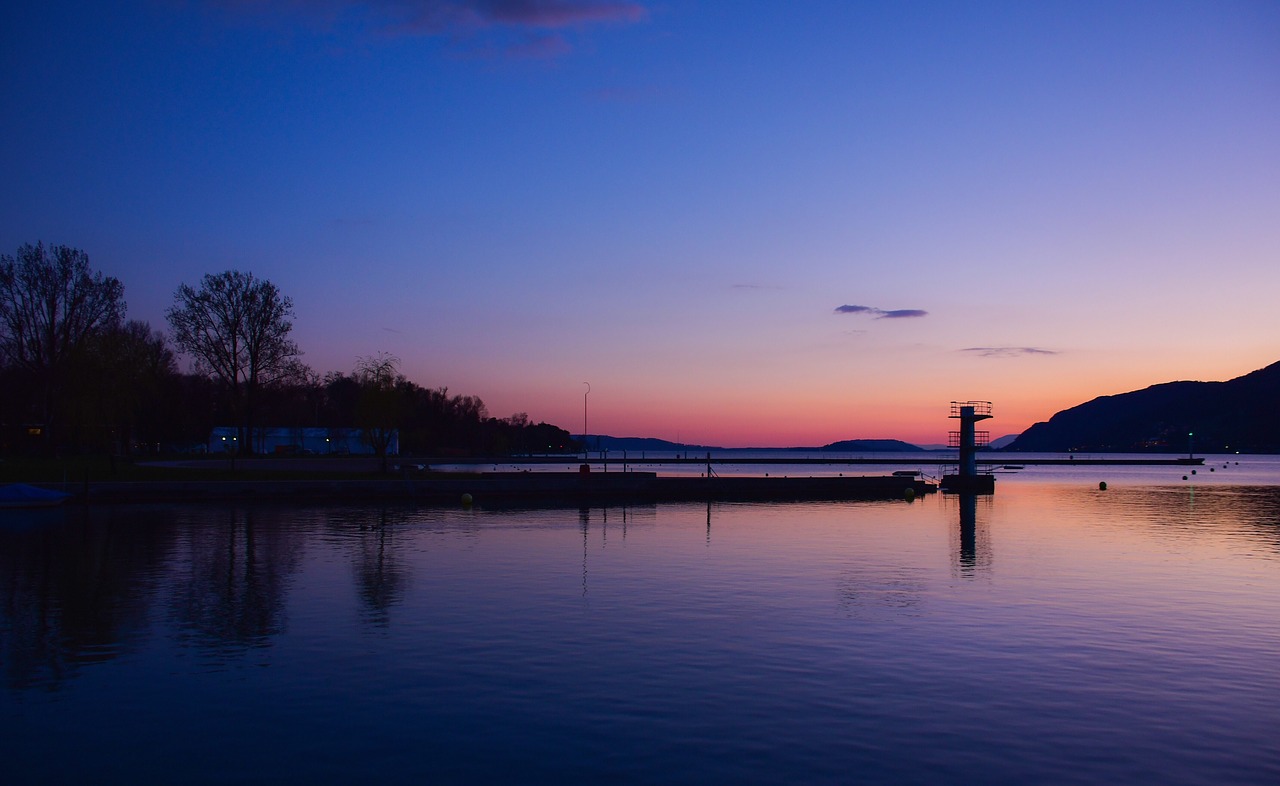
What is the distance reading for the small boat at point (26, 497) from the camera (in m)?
41.8

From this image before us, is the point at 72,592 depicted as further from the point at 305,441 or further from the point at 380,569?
the point at 305,441

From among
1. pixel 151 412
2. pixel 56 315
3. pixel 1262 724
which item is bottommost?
pixel 1262 724

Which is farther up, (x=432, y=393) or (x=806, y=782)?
(x=432, y=393)

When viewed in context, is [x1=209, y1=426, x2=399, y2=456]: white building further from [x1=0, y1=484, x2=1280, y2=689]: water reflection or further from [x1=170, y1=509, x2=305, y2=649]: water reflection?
[x1=170, y1=509, x2=305, y2=649]: water reflection

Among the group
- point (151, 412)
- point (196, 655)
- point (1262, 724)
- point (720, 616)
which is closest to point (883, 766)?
point (1262, 724)

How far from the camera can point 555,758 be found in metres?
10.0

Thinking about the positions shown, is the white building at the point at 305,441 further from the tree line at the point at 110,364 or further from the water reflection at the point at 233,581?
the water reflection at the point at 233,581

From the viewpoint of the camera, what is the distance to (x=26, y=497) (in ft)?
139

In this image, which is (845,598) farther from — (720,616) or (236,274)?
(236,274)

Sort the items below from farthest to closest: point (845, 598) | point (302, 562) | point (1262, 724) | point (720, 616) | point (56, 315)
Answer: point (56, 315) < point (302, 562) < point (845, 598) < point (720, 616) < point (1262, 724)

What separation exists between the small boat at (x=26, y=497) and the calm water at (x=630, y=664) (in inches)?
560

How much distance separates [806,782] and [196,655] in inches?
411

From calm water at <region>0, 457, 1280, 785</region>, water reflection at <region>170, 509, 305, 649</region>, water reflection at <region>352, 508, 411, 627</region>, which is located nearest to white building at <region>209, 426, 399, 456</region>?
water reflection at <region>352, 508, 411, 627</region>

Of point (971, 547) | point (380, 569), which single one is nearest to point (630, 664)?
point (380, 569)
